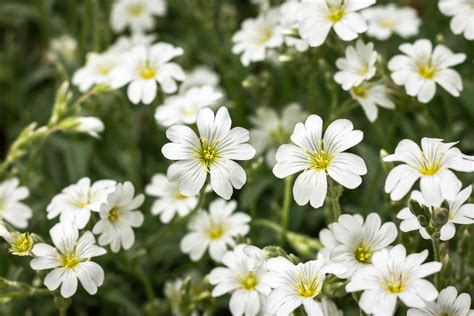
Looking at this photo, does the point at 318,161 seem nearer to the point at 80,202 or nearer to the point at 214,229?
the point at 214,229

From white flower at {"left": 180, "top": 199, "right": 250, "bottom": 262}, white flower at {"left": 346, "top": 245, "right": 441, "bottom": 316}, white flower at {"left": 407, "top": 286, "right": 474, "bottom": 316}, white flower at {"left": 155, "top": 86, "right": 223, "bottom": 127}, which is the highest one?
white flower at {"left": 155, "top": 86, "right": 223, "bottom": 127}

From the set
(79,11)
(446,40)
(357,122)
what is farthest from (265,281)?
(79,11)

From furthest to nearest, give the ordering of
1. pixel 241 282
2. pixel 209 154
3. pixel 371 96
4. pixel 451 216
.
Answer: pixel 371 96, pixel 241 282, pixel 209 154, pixel 451 216

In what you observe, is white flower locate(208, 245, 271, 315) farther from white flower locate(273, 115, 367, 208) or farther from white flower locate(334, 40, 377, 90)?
white flower locate(334, 40, 377, 90)

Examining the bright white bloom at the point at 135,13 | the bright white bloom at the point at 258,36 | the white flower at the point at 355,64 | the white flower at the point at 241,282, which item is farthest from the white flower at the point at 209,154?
the bright white bloom at the point at 135,13

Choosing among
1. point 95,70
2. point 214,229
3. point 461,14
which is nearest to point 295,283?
point 214,229

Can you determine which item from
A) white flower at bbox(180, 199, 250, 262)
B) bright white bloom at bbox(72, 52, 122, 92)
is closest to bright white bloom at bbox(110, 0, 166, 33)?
bright white bloom at bbox(72, 52, 122, 92)
